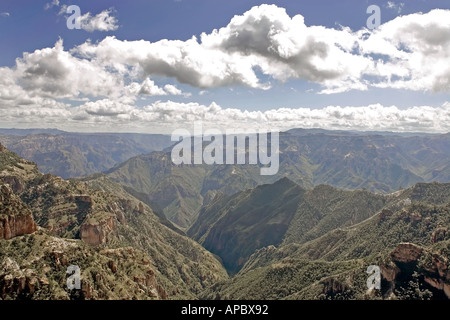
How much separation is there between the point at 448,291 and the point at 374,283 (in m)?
30.6

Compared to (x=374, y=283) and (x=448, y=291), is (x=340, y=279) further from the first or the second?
(x=448, y=291)

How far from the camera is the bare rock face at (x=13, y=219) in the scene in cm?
11862

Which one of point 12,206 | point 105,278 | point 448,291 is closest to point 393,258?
point 448,291

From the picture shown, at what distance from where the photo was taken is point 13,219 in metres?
124
